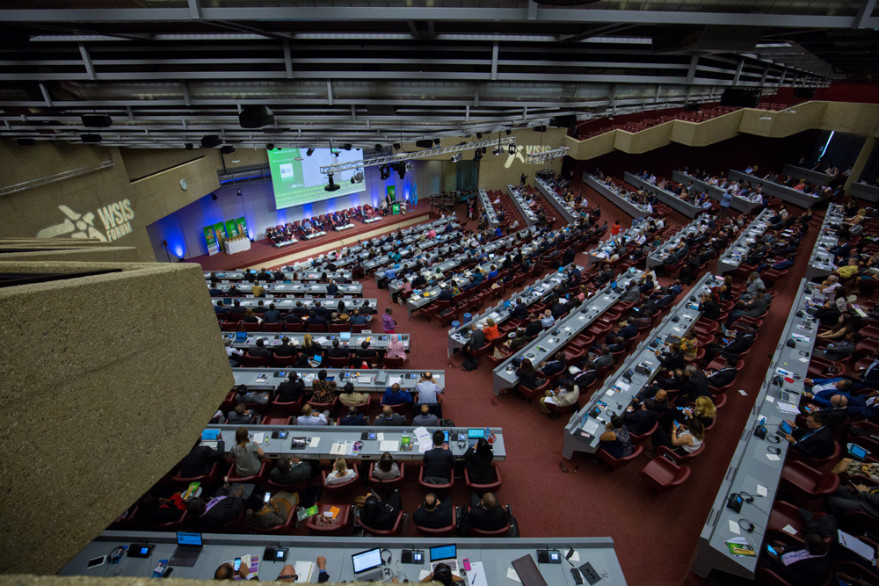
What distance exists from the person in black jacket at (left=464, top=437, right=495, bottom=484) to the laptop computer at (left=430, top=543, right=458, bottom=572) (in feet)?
4.05

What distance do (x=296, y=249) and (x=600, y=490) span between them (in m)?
19.0

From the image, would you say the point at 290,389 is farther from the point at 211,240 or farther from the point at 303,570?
the point at 211,240

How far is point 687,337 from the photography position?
852cm

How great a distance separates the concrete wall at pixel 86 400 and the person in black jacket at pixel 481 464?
4.15m

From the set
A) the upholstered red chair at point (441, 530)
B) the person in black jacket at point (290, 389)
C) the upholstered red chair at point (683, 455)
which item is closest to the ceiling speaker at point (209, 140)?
the person in black jacket at point (290, 389)

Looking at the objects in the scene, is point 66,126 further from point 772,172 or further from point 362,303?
point 772,172

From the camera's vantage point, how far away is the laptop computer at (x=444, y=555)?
4.25 metres

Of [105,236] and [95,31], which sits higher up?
[95,31]

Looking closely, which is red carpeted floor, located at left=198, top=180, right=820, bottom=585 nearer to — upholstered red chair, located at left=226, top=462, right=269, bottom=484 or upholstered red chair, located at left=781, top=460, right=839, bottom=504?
upholstered red chair, located at left=781, top=460, right=839, bottom=504

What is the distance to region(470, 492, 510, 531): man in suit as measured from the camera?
471 cm

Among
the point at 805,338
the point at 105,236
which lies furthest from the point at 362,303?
the point at 805,338

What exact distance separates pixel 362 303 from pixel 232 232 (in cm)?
1334

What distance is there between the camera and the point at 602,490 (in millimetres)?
6105

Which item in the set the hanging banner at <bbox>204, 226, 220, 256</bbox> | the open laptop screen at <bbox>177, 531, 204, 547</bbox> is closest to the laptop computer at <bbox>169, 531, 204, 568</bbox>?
the open laptop screen at <bbox>177, 531, 204, 547</bbox>
